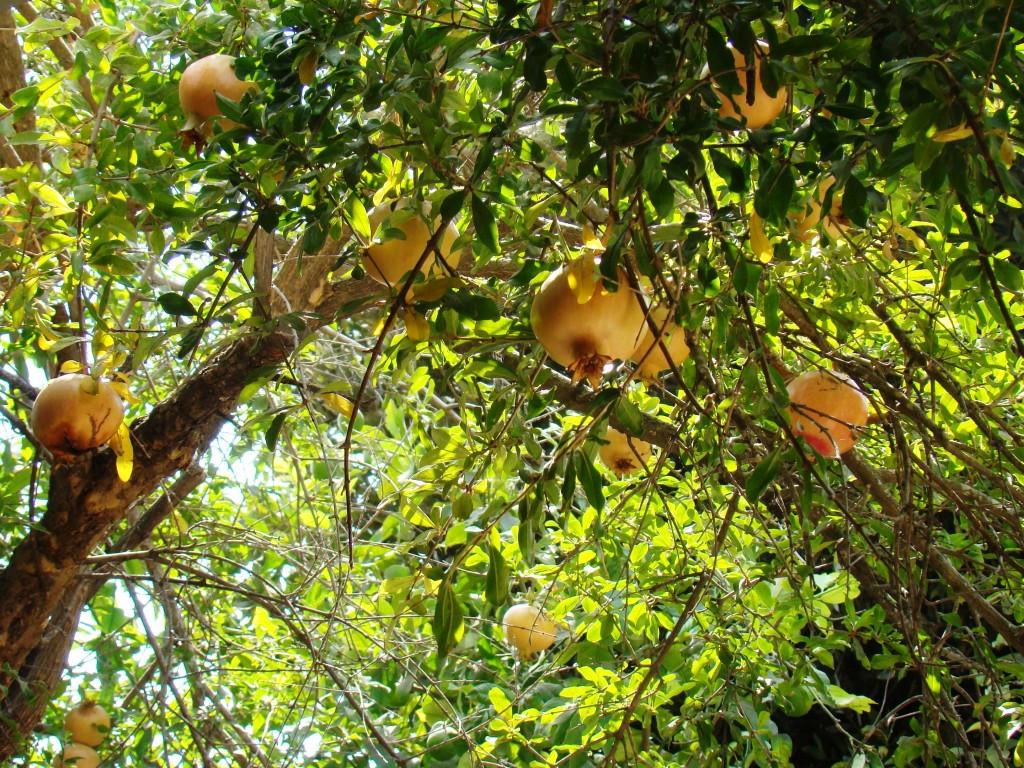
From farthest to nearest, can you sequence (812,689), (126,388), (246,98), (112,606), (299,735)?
1. (112,606)
2. (299,735)
3. (812,689)
4. (126,388)
5. (246,98)

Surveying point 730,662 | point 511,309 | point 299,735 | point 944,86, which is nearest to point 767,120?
point 944,86

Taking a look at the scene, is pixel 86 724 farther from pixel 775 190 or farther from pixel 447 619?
pixel 775 190

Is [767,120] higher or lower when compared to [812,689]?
higher

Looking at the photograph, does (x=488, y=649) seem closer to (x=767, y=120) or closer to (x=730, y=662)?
(x=730, y=662)

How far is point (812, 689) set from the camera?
4.50ft

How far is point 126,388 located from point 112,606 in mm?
1231

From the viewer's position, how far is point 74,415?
44.1 inches

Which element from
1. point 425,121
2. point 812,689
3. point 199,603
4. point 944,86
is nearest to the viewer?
point 944,86

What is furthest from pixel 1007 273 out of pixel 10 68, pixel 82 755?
pixel 82 755

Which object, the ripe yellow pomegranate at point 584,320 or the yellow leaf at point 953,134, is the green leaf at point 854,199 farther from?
the ripe yellow pomegranate at point 584,320

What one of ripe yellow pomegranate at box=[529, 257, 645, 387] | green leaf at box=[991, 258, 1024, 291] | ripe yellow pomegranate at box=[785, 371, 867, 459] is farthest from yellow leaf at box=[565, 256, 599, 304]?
ripe yellow pomegranate at box=[785, 371, 867, 459]

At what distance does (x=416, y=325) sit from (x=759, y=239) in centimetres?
31

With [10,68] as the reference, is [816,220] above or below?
below

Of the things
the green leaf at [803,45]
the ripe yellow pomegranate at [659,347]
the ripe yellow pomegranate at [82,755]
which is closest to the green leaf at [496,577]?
the ripe yellow pomegranate at [659,347]
